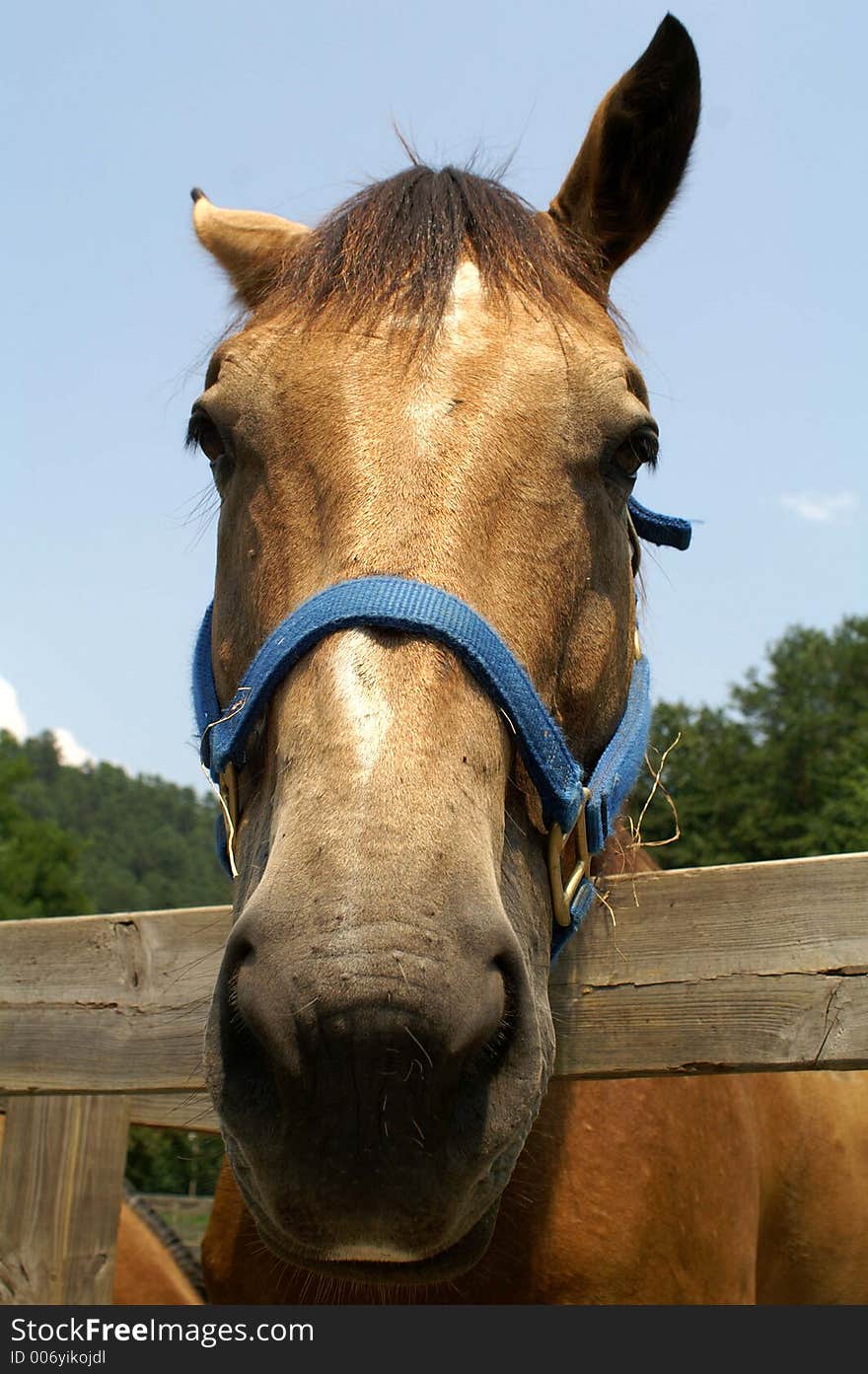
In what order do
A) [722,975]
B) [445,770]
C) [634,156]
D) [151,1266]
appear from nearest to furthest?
[445,770] → [722,975] → [634,156] → [151,1266]

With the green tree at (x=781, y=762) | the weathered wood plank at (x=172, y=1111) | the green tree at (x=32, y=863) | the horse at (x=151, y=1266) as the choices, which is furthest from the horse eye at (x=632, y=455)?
the green tree at (x=32, y=863)

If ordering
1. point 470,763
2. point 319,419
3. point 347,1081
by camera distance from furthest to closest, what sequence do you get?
point 319,419, point 470,763, point 347,1081

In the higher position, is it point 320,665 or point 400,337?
point 400,337

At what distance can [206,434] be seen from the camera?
93.7 inches

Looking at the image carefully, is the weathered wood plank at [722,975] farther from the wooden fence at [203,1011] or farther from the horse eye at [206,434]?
the horse eye at [206,434]

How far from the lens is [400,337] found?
203 centimetres

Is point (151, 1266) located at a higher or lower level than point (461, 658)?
lower

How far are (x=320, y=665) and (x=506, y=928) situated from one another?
0.47 meters

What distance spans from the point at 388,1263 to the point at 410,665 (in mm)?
784

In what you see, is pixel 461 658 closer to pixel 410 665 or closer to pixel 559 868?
pixel 410 665

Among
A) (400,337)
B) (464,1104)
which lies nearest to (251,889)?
(464,1104)

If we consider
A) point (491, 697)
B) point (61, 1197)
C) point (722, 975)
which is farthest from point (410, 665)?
point (61, 1197)

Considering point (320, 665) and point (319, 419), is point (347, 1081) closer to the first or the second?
point (320, 665)

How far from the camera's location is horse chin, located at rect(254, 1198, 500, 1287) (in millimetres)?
1417
